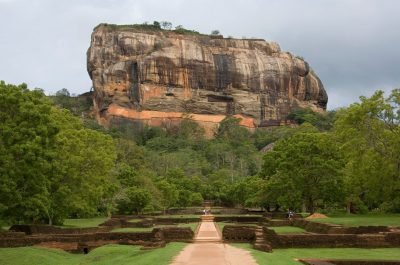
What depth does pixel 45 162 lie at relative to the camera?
89.3 ft

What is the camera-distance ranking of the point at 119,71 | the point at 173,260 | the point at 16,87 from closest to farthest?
the point at 173,260 < the point at 16,87 < the point at 119,71

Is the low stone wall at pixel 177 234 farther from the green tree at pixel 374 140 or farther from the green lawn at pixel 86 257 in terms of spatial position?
the green tree at pixel 374 140

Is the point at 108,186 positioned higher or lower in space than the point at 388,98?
lower

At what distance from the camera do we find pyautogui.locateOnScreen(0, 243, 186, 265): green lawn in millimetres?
19411

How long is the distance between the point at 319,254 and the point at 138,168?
4906 cm

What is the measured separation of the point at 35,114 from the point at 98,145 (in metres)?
17.4

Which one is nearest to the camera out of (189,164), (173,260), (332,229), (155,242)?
(173,260)

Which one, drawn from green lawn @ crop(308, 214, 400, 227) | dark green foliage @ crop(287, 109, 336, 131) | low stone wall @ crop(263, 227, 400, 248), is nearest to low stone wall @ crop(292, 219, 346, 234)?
green lawn @ crop(308, 214, 400, 227)

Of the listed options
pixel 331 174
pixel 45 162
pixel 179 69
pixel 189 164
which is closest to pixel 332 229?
pixel 45 162

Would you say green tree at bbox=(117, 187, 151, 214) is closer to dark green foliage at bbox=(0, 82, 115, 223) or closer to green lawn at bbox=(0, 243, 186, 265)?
dark green foliage at bbox=(0, 82, 115, 223)

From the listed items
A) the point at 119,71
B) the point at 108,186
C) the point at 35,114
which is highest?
the point at 119,71

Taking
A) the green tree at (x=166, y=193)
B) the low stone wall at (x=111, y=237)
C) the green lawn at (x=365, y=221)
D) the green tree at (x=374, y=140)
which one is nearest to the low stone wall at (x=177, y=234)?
the low stone wall at (x=111, y=237)

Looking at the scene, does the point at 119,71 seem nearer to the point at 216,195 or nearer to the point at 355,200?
the point at 216,195

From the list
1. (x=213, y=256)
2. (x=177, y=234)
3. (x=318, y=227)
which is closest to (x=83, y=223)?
(x=177, y=234)
